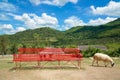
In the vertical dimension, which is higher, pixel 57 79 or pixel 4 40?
pixel 4 40

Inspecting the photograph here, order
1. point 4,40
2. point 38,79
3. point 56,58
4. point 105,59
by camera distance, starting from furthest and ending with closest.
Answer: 1. point 4,40
2. point 105,59
3. point 56,58
4. point 38,79

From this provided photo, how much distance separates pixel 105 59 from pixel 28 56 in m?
6.49

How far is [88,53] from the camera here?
3388cm

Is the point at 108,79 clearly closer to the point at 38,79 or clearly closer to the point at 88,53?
the point at 38,79

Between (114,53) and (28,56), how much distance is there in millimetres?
19634

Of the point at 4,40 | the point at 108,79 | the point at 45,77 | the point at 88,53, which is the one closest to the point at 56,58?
the point at 45,77

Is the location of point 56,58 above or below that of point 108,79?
above

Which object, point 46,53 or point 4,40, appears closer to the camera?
point 46,53

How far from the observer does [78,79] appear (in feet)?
41.8

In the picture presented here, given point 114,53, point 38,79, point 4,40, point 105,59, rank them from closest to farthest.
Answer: point 38,79
point 105,59
point 114,53
point 4,40

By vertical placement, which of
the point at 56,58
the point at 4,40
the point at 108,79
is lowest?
the point at 108,79

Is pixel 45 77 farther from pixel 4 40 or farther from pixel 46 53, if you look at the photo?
pixel 4 40

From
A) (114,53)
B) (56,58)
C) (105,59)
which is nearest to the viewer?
(56,58)

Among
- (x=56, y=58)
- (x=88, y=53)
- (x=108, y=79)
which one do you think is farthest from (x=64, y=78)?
(x=88, y=53)
